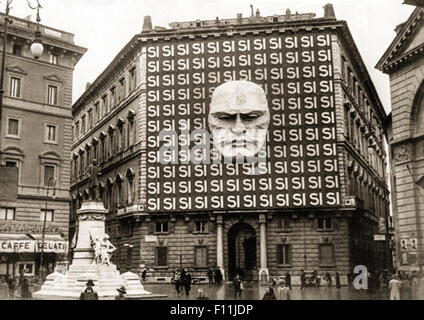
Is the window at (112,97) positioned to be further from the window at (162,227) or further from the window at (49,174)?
the window at (162,227)

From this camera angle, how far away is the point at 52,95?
131 feet

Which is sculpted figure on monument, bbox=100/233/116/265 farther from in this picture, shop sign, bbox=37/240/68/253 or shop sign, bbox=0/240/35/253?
shop sign, bbox=37/240/68/253

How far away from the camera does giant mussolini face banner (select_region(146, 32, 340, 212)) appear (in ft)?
130

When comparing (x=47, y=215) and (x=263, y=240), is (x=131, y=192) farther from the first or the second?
(x=263, y=240)

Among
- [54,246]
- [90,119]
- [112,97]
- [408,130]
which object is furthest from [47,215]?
[408,130]

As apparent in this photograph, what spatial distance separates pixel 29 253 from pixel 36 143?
23.9ft

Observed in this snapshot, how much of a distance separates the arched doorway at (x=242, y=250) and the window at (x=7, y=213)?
48.5 ft

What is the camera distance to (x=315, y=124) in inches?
1571

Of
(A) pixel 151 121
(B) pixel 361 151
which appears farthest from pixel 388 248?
(A) pixel 151 121

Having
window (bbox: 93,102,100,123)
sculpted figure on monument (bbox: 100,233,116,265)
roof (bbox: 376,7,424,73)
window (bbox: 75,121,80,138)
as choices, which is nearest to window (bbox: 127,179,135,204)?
window (bbox: 93,102,100,123)

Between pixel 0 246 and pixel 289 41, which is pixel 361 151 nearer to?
pixel 289 41

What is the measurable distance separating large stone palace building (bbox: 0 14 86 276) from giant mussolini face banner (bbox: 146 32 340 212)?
6337 mm

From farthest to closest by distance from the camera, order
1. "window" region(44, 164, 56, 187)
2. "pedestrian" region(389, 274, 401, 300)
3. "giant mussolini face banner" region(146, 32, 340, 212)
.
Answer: "giant mussolini face banner" region(146, 32, 340, 212), "window" region(44, 164, 56, 187), "pedestrian" region(389, 274, 401, 300)

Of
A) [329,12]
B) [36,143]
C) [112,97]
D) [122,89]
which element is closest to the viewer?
[36,143]
